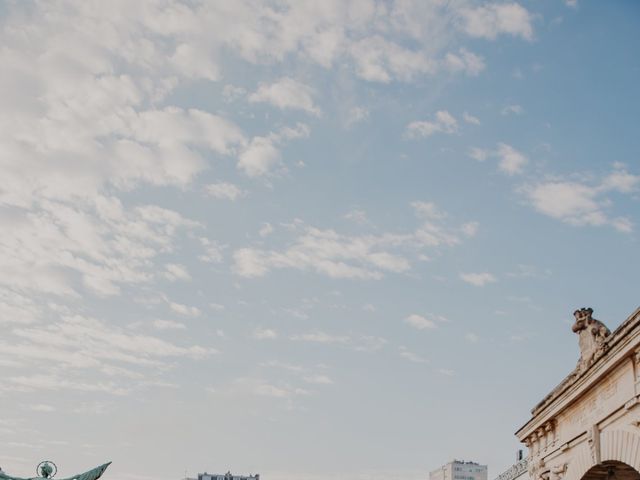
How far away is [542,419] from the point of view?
961 inches

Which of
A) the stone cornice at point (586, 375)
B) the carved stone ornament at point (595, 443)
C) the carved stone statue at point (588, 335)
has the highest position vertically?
the carved stone statue at point (588, 335)

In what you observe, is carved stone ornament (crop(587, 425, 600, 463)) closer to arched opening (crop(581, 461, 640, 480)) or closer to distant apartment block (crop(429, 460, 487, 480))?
arched opening (crop(581, 461, 640, 480))

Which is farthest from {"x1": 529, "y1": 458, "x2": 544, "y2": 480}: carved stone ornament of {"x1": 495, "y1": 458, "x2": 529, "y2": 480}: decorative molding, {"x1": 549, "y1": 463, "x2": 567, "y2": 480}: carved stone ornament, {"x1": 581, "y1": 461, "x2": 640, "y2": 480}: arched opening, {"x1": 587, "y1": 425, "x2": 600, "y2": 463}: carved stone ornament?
{"x1": 495, "y1": 458, "x2": 529, "y2": 480}: decorative molding

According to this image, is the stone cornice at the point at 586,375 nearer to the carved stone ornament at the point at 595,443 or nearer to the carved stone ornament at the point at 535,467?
the carved stone ornament at the point at 535,467

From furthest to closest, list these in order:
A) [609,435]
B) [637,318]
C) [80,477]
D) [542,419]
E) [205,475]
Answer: [205,475] → [542,419] → [80,477] → [609,435] → [637,318]

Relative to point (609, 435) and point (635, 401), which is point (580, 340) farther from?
point (635, 401)

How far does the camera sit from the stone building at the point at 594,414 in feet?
58.2

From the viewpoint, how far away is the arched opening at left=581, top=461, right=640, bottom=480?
2031 centimetres

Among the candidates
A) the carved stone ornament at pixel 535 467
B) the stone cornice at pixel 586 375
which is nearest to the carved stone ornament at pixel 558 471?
the carved stone ornament at pixel 535 467

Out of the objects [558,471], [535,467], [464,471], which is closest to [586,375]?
[558,471]

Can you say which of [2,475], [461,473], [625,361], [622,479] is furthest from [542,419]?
[461,473]

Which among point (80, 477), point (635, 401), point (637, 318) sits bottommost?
point (80, 477)

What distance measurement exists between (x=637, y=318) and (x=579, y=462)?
6.20 metres

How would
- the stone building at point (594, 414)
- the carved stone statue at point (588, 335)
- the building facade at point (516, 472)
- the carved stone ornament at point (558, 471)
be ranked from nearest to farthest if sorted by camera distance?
the stone building at point (594, 414) < the carved stone statue at point (588, 335) < the carved stone ornament at point (558, 471) < the building facade at point (516, 472)
